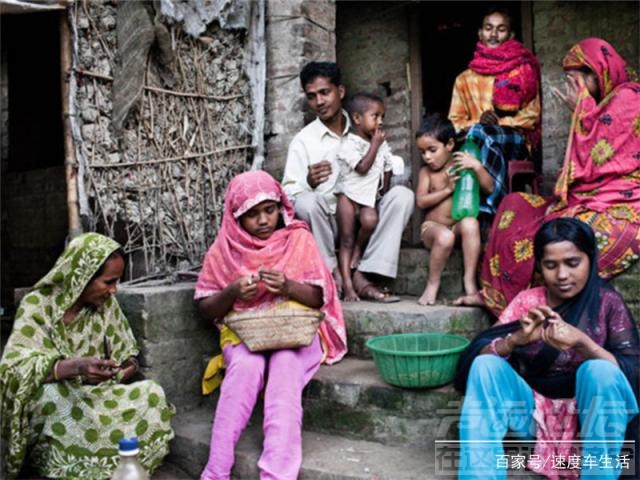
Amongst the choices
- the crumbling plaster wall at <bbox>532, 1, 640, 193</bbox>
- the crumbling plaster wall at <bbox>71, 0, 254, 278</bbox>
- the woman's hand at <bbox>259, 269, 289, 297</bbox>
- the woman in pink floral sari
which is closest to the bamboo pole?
the crumbling plaster wall at <bbox>71, 0, 254, 278</bbox>

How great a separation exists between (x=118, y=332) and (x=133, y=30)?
202 centimetres

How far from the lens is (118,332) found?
3609 mm

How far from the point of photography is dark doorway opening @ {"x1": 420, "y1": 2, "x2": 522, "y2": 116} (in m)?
6.69

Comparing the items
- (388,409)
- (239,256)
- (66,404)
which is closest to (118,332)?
(66,404)

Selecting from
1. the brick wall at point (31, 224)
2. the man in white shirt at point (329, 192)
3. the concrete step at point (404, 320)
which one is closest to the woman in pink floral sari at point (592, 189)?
the concrete step at point (404, 320)

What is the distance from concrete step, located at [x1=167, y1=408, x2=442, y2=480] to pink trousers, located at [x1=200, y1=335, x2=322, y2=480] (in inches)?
4.5

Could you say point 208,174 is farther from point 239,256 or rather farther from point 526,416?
point 526,416

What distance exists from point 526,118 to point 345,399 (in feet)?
8.23

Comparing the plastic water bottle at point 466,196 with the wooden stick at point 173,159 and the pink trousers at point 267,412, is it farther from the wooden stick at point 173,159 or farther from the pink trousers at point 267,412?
the wooden stick at point 173,159

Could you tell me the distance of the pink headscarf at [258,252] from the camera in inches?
141

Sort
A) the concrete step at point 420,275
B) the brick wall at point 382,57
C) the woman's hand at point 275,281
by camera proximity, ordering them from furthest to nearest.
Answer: the brick wall at point 382,57, the concrete step at point 420,275, the woman's hand at point 275,281

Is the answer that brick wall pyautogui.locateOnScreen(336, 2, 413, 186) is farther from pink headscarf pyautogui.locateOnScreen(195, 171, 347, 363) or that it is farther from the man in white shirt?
pink headscarf pyautogui.locateOnScreen(195, 171, 347, 363)

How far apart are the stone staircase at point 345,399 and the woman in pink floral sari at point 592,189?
0.23m

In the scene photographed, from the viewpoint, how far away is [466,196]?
4219 mm
